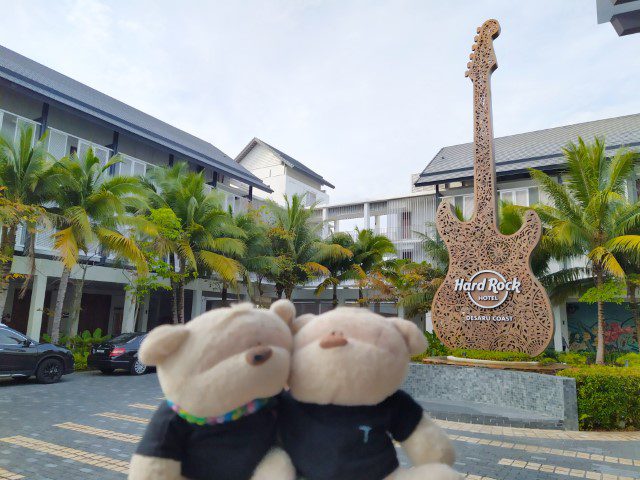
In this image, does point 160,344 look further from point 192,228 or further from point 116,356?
point 192,228

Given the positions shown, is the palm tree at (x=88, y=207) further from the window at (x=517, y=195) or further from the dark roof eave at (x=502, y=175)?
the window at (x=517, y=195)

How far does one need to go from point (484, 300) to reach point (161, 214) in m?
9.40

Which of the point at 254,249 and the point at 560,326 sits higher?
the point at 254,249

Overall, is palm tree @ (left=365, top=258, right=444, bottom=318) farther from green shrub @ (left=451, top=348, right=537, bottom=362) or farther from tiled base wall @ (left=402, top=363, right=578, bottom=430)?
tiled base wall @ (left=402, top=363, right=578, bottom=430)

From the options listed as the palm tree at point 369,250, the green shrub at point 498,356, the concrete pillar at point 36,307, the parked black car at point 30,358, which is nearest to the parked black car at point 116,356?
the parked black car at point 30,358

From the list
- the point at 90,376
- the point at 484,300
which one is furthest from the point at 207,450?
the point at 90,376

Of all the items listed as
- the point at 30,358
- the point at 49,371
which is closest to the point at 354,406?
the point at 30,358

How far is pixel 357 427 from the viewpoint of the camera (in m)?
2.08

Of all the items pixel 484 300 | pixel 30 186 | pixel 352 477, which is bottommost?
pixel 352 477

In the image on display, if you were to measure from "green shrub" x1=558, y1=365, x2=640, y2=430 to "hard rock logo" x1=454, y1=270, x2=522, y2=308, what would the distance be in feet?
9.07

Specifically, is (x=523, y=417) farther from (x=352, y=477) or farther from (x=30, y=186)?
(x=30, y=186)

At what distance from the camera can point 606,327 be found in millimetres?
18375

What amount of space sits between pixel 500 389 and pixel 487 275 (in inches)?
101

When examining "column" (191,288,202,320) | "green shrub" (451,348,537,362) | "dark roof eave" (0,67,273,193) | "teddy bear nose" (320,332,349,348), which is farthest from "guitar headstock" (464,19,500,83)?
"column" (191,288,202,320)
